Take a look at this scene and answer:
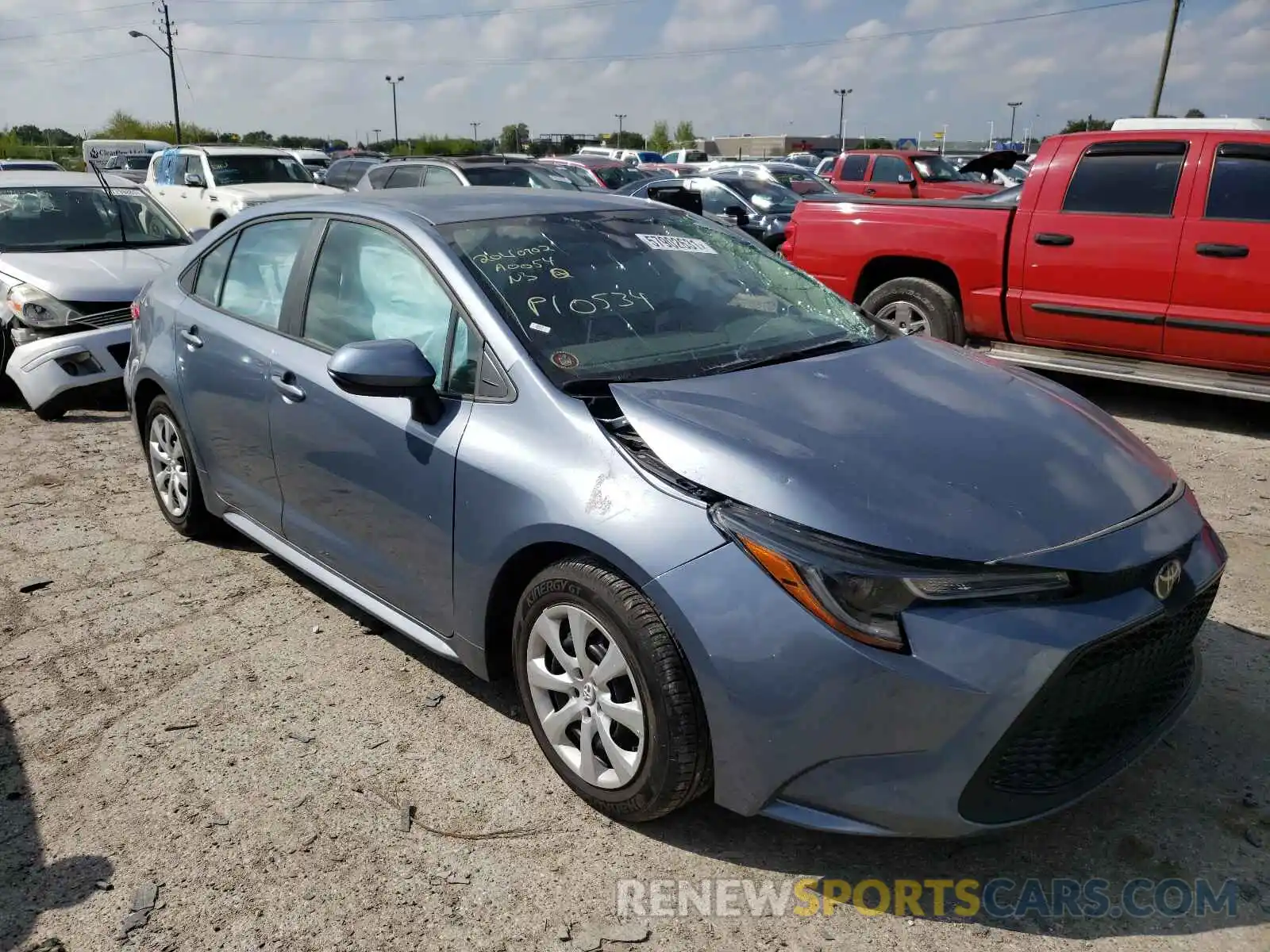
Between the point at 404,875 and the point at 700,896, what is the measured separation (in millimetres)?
746

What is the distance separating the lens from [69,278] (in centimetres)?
735

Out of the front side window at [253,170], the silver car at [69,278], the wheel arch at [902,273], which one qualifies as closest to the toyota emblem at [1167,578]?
the wheel arch at [902,273]

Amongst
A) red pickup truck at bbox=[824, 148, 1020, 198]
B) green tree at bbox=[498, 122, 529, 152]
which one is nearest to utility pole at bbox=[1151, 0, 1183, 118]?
red pickup truck at bbox=[824, 148, 1020, 198]

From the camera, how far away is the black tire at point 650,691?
248 cm

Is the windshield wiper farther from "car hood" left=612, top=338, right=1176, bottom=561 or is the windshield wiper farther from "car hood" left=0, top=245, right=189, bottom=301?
"car hood" left=0, top=245, right=189, bottom=301

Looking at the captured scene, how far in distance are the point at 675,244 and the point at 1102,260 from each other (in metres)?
4.11

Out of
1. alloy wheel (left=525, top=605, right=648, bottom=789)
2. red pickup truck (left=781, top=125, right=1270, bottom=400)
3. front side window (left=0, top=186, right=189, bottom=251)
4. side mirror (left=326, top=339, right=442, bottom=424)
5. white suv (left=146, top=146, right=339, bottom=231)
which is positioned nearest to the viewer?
alloy wheel (left=525, top=605, right=648, bottom=789)

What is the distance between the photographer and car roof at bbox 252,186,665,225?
139 inches

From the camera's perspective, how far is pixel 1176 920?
2424 millimetres

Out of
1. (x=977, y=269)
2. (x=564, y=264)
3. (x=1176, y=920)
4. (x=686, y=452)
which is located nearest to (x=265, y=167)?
(x=977, y=269)

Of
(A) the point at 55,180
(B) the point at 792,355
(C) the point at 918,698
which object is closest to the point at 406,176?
(A) the point at 55,180

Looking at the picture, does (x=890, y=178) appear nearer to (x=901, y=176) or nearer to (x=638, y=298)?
(x=901, y=176)

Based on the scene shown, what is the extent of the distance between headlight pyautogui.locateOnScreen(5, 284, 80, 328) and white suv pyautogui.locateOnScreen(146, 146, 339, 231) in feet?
24.1

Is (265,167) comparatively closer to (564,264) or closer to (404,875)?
(564,264)
